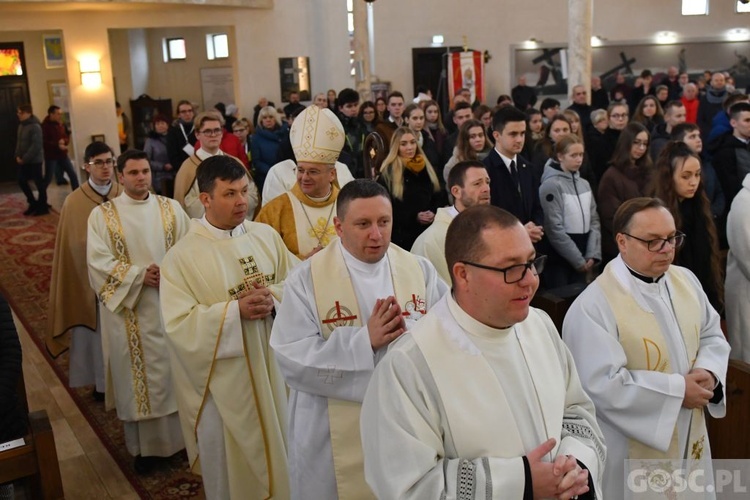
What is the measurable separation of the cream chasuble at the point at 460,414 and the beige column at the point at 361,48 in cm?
1393

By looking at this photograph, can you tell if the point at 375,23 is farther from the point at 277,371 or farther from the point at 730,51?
the point at 277,371

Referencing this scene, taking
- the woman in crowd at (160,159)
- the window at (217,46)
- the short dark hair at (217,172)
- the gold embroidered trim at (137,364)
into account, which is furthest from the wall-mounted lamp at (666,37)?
the short dark hair at (217,172)

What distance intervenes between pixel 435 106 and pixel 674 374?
20.4ft

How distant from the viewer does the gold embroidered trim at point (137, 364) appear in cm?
480

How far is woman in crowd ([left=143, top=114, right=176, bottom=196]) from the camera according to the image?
9914mm

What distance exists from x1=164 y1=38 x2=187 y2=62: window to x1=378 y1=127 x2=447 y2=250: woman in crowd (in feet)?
46.2

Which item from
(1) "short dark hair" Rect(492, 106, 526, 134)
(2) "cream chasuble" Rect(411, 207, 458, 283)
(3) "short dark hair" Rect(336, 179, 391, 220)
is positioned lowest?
(2) "cream chasuble" Rect(411, 207, 458, 283)

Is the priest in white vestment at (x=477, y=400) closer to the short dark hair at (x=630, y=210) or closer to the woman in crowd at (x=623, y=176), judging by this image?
the short dark hair at (x=630, y=210)

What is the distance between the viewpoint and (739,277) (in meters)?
4.86

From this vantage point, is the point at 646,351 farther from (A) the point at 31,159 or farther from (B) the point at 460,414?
(A) the point at 31,159

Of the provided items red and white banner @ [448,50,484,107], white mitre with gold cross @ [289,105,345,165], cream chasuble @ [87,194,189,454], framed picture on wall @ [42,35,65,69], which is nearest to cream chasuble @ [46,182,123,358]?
cream chasuble @ [87,194,189,454]

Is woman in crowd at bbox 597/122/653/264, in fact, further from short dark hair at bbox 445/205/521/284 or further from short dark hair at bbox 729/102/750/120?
short dark hair at bbox 445/205/521/284

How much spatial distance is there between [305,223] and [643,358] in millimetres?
2018

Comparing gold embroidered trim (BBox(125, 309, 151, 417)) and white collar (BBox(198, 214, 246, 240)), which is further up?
white collar (BBox(198, 214, 246, 240))
